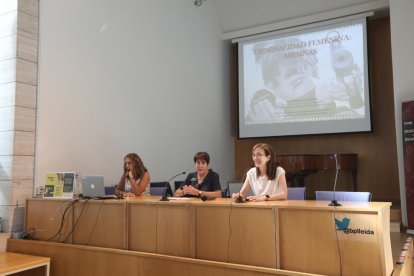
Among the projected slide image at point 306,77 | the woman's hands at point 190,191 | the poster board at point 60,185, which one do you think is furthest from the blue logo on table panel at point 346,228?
the projected slide image at point 306,77

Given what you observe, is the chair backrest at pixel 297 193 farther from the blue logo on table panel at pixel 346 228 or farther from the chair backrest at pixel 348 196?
the blue logo on table panel at pixel 346 228

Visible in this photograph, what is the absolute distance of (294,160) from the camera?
5719 millimetres

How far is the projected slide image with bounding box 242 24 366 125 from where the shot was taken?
638 cm

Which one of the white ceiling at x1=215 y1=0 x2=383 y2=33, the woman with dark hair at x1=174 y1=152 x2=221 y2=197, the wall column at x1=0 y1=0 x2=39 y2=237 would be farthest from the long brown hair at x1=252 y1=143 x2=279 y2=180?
the white ceiling at x1=215 y1=0 x2=383 y2=33

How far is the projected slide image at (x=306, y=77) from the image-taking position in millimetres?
6375

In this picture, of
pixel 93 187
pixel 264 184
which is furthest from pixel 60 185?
pixel 264 184

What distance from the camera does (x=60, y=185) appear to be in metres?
3.49

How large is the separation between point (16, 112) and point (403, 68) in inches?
207

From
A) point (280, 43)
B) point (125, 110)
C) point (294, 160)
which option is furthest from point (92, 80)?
point (280, 43)

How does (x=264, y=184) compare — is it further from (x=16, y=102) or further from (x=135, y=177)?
(x=16, y=102)

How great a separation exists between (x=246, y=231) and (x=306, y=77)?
16.0 feet

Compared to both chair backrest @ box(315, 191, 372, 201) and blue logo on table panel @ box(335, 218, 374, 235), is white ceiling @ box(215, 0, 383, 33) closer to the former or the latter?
chair backrest @ box(315, 191, 372, 201)

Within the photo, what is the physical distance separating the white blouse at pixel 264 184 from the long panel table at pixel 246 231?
45cm

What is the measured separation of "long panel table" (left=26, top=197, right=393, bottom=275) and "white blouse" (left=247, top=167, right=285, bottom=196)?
451 mm
